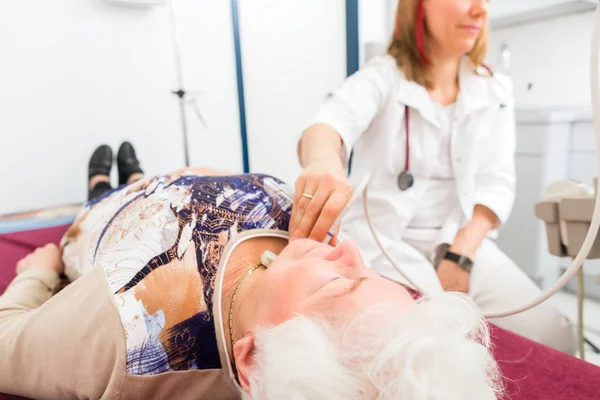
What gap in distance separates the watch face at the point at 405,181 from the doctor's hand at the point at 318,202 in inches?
21.9

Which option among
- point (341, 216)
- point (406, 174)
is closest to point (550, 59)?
point (406, 174)

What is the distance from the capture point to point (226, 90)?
10.0ft

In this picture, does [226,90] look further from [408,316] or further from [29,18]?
[408,316]

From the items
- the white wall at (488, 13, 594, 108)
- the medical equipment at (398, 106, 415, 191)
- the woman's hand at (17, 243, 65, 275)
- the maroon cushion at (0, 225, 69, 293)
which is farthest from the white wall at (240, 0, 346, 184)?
the woman's hand at (17, 243, 65, 275)

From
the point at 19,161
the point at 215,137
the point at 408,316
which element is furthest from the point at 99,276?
the point at 215,137

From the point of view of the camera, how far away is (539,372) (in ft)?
3.06

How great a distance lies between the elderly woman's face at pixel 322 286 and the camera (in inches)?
24.4

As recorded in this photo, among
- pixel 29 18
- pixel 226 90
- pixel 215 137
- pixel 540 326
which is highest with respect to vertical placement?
pixel 29 18

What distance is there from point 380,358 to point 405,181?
97cm

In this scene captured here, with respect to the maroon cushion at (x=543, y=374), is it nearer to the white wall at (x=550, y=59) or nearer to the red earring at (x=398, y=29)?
the red earring at (x=398, y=29)

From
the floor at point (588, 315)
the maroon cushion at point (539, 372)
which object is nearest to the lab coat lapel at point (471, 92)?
the maroon cushion at point (539, 372)

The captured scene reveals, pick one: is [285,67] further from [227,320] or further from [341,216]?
[227,320]

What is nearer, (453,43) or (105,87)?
(453,43)

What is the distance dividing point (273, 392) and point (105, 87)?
2.51m
